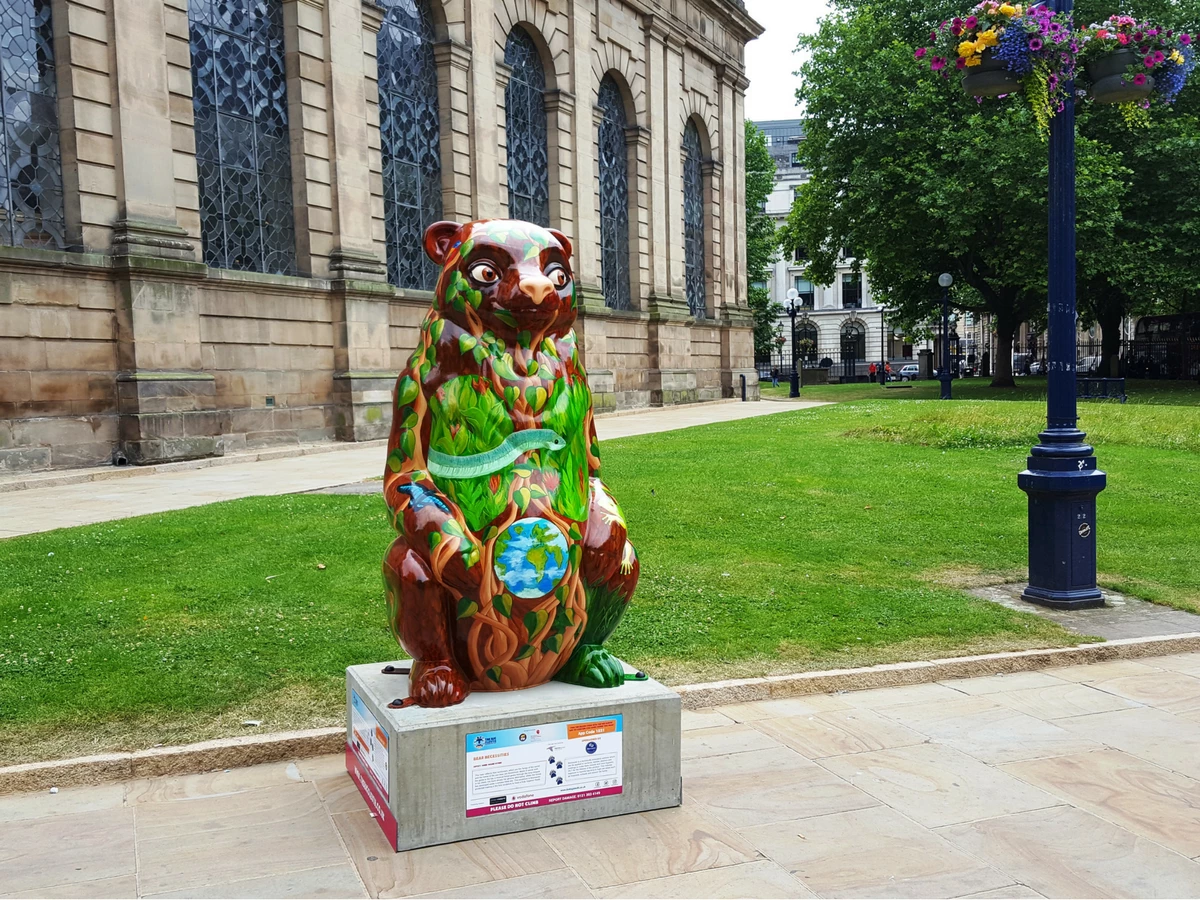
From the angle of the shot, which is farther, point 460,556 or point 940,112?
point 940,112

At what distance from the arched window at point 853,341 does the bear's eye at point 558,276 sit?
3357 inches

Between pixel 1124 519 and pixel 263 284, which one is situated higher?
pixel 263 284

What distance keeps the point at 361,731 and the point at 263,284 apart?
1521cm

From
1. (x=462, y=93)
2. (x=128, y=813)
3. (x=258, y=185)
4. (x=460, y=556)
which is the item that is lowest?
(x=128, y=813)

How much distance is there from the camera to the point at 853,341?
87.5 m

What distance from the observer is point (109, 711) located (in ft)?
17.4

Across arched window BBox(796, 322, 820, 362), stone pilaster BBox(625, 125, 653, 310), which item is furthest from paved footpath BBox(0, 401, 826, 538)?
arched window BBox(796, 322, 820, 362)

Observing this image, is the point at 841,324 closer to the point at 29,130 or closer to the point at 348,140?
the point at 348,140

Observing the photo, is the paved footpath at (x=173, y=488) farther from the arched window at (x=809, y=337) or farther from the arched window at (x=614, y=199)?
A: the arched window at (x=809, y=337)

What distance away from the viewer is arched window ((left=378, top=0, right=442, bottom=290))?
71.5 ft

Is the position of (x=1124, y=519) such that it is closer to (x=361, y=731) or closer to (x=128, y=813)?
(x=361, y=731)

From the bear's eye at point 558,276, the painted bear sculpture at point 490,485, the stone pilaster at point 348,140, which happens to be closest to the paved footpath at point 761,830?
the painted bear sculpture at point 490,485

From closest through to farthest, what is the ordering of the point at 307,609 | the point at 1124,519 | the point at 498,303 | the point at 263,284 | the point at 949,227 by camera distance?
the point at 498,303 → the point at 307,609 → the point at 1124,519 → the point at 263,284 → the point at 949,227

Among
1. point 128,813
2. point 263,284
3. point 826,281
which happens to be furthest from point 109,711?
point 826,281
